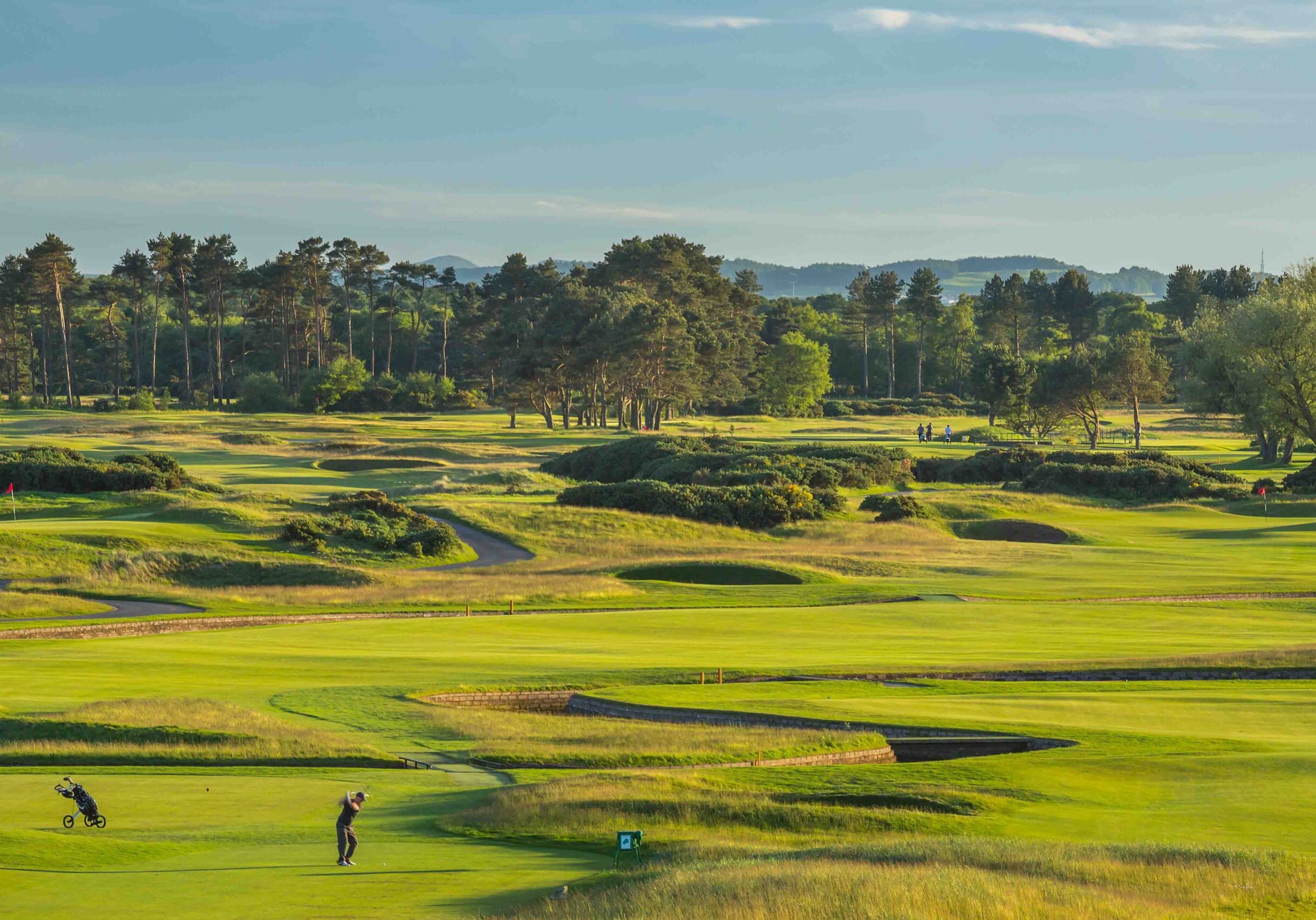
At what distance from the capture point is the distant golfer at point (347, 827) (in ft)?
45.9

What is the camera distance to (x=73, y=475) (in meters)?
66.1

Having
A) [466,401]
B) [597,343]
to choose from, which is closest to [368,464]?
[597,343]

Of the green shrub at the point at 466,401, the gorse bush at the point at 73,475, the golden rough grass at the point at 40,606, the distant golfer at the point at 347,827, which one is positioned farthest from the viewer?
the green shrub at the point at 466,401

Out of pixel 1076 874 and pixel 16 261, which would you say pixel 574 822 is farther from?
pixel 16 261

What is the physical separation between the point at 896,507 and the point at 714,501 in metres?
8.80

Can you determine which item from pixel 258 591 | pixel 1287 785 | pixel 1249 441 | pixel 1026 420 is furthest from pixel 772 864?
pixel 1249 441

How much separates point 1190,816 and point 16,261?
138m

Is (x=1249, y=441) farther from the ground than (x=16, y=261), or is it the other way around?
(x=16, y=261)

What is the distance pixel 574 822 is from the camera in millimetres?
16516

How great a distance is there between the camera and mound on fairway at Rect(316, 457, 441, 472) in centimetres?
8688

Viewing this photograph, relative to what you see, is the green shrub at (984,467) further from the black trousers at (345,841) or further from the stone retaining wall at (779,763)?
the black trousers at (345,841)

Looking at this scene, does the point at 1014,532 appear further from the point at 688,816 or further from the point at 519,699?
the point at 688,816

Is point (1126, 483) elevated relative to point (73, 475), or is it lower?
lower

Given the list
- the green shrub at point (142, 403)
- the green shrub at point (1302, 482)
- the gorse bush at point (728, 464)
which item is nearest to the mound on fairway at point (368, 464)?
the gorse bush at point (728, 464)
